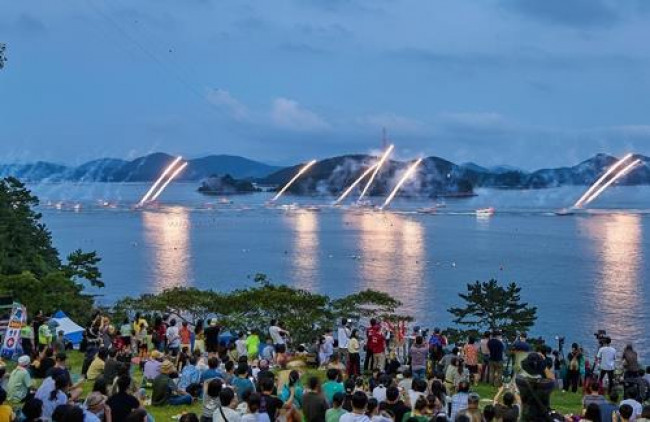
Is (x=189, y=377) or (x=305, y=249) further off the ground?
(x=189, y=377)

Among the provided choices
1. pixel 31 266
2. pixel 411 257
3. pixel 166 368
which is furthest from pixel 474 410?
pixel 411 257

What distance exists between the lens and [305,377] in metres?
17.3

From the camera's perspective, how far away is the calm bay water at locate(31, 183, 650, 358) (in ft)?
226

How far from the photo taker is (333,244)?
11719 cm

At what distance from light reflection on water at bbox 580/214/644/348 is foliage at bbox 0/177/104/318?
3810 centimetres

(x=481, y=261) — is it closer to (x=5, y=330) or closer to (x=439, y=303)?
(x=439, y=303)

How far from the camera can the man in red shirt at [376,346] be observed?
61.4 feet

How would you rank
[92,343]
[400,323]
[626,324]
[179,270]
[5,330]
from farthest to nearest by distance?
[179,270] → [626,324] → [400,323] → [92,343] → [5,330]

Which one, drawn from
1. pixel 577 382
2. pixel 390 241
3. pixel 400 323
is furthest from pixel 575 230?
pixel 577 382

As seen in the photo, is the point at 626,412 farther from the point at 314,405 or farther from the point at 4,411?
the point at 4,411

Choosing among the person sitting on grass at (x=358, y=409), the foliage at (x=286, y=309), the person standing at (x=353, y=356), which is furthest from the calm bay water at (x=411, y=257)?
the person sitting on grass at (x=358, y=409)

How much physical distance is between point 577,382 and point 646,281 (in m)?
68.5

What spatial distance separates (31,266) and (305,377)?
2378 cm

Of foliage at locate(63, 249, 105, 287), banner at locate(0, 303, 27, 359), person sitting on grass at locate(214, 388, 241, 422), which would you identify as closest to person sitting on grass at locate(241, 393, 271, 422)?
person sitting on grass at locate(214, 388, 241, 422)
